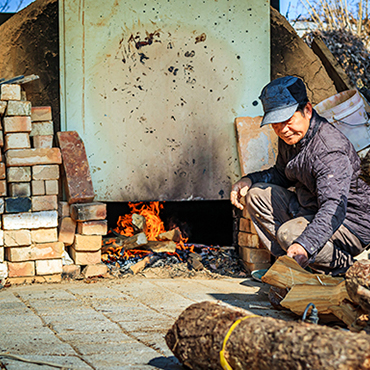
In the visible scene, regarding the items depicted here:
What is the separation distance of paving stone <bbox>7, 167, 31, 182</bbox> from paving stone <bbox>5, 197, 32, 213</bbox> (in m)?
0.17

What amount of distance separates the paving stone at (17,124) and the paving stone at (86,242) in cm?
108

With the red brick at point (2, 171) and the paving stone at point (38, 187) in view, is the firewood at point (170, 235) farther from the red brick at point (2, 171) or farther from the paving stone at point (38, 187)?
the red brick at point (2, 171)

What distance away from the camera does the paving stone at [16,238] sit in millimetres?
4117

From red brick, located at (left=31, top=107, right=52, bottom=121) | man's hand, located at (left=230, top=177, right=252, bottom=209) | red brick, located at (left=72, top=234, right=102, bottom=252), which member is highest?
red brick, located at (left=31, top=107, right=52, bottom=121)

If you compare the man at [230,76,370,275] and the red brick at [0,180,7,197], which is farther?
the red brick at [0,180,7,197]

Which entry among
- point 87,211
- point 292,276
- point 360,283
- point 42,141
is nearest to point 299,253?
point 292,276

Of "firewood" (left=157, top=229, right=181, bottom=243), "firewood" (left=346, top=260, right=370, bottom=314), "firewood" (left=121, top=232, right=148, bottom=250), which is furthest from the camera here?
"firewood" (left=157, top=229, right=181, bottom=243)

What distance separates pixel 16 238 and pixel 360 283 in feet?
9.95

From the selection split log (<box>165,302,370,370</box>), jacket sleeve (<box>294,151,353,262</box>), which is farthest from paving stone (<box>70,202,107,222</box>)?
split log (<box>165,302,370,370</box>)

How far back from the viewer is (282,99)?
3.13 metres

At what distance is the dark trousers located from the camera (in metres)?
3.28

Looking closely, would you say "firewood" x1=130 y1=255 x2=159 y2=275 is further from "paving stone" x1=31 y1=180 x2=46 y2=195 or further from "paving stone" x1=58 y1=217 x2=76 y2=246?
"paving stone" x1=31 y1=180 x2=46 y2=195

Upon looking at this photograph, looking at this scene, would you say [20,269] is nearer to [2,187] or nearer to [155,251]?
[2,187]

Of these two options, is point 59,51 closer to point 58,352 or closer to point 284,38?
point 284,38
